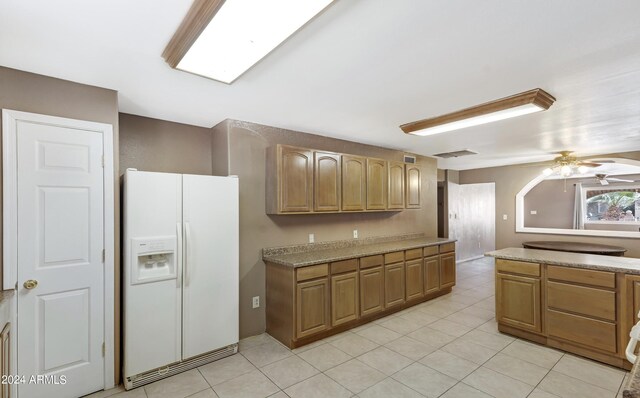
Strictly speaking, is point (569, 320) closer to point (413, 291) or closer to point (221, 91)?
point (413, 291)

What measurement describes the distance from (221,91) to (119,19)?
953 millimetres

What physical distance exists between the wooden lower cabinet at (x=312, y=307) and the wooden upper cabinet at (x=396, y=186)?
Result: 6.04 feet

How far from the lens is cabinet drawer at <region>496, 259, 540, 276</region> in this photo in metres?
3.13

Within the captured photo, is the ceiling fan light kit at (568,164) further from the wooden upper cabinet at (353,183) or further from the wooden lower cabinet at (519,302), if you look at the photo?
the wooden upper cabinet at (353,183)

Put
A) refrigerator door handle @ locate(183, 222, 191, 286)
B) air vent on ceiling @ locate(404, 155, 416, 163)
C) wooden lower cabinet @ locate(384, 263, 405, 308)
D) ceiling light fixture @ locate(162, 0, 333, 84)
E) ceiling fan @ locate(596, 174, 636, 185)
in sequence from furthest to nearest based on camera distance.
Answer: ceiling fan @ locate(596, 174, 636, 185)
air vent on ceiling @ locate(404, 155, 416, 163)
wooden lower cabinet @ locate(384, 263, 405, 308)
refrigerator door handle @ locate(183, 222, 191, 286)
ceiling light fixture @ locate(162, 0, 333, 84)

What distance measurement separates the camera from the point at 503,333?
3.39 metres

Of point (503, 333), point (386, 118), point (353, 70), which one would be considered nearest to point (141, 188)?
point (353, 70)

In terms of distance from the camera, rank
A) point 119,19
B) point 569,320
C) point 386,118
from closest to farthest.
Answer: point 119,19 < point 569,320 < point 386,118

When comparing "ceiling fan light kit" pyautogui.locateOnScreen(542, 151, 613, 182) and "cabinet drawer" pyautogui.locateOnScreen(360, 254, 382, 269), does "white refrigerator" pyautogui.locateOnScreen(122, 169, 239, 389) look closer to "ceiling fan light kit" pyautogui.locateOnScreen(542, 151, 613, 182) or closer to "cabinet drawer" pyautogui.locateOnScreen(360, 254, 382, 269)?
"cabinet drawer" pyautogui.locateOnScreen(360, 254, 382, 269)

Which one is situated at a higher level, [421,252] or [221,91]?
[221,91]

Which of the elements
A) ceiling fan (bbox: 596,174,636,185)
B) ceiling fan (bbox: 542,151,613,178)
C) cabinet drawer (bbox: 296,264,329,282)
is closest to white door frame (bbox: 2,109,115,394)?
cabinet drawer (bbox: 296,264,329,282)

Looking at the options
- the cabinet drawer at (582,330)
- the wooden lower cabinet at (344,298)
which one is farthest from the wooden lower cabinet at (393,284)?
the cabinet drawer at (582,330)

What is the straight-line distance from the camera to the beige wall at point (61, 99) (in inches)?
81.9

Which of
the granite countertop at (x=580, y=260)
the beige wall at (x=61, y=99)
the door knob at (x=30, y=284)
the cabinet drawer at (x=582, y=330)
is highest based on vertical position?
the beige wall at (x=61, y=99)
